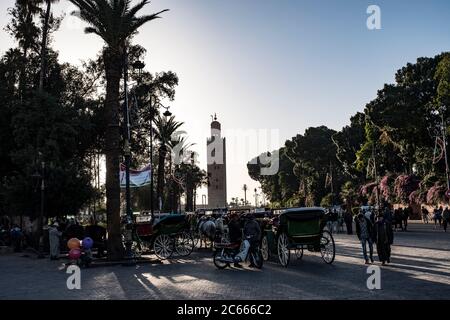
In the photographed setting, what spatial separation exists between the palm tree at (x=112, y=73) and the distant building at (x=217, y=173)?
8546 centimetres

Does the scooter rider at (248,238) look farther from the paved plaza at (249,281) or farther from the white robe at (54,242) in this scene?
the white robe at (54,242)

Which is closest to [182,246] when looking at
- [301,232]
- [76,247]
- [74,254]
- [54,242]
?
[76,247]

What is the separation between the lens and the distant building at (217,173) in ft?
359

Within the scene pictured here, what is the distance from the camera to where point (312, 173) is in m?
96.1

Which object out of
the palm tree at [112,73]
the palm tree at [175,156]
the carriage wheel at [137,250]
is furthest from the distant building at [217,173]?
the palm tree at [112,73]

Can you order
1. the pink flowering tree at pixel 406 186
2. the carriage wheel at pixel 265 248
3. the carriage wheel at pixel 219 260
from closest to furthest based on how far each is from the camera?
the carriage wheel at pixel 219 260
the carriage wheel at pixel 265 248
the pink flowering tree at pixel 406 186

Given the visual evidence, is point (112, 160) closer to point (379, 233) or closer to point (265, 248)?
point (265, 248)

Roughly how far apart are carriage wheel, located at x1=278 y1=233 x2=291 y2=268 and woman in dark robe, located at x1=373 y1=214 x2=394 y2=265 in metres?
2.82

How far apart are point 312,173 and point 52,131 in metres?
71.5

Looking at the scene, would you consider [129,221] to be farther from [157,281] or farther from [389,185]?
[389,185]

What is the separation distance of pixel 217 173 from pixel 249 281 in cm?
9751

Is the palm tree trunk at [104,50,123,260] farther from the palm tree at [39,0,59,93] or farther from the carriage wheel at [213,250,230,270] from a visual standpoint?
the palm tree at [39,0,59,93]

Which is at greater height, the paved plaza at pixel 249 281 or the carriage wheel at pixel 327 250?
the carriage wheel at pixel 327 250

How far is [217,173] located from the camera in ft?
363
